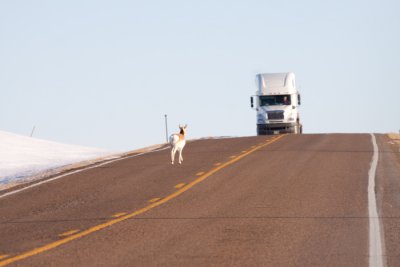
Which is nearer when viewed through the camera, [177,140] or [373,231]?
[373,231]

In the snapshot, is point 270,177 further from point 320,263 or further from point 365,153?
point 320,263

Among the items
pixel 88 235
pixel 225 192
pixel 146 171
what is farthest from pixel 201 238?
pixel 146 171

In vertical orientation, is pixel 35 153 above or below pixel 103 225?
above

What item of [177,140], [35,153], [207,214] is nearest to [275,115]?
[35,153]

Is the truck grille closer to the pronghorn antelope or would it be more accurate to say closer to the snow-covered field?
the snow-covered field

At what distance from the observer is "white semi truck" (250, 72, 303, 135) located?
52938 millimetres

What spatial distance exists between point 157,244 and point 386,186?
952cm

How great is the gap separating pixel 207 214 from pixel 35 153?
98.2ft

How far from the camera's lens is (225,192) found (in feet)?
61.3

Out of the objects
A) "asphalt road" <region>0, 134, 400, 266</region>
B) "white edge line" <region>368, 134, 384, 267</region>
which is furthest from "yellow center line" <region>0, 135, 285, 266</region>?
"white edge line" <region>368, 134, 384, 267</region>

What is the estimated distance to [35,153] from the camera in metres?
44.1

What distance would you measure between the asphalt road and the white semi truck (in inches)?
994

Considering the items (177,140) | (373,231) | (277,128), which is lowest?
(373,231)

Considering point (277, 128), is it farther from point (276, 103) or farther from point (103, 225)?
point (103, 225)
